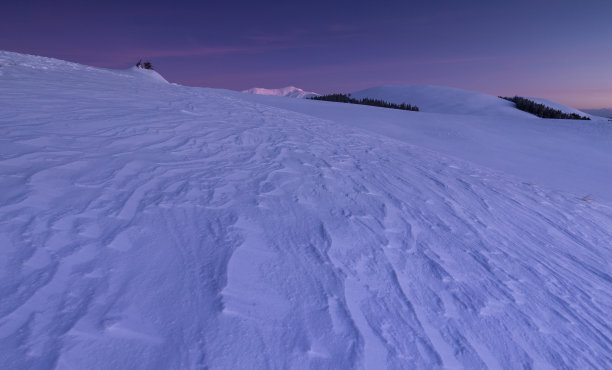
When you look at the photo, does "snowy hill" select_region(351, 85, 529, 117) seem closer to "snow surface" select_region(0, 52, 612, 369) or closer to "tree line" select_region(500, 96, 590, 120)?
"tree line" select_region(500, 96, 590, 120)

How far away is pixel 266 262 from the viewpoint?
2053mm

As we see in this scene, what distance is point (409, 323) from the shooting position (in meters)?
1.79

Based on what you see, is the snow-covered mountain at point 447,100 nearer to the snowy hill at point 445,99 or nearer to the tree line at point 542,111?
the snowy hill at point 445,99

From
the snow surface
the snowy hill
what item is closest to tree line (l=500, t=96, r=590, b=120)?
the snowy hill

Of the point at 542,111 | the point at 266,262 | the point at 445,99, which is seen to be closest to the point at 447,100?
the point at 445,99

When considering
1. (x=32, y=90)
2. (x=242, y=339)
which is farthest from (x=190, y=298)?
(x=32, y=90)

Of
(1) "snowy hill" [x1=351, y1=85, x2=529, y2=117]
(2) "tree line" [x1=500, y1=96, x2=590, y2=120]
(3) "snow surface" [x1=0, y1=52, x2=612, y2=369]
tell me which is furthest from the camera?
(1) "snowy hill" [x1=351, y1=85, x2=529, y2=117]

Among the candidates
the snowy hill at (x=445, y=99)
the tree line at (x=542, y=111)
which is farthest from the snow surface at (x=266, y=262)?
the snowy hill at (x=445, y=99)

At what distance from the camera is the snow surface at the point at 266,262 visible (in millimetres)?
1508

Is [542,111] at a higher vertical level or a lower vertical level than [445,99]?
lower

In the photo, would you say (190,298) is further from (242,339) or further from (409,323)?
(409,323)

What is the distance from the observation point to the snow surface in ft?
4.95

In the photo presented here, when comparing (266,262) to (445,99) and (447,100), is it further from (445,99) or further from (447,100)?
(445,99)

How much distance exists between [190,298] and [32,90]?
5300 millimetres
